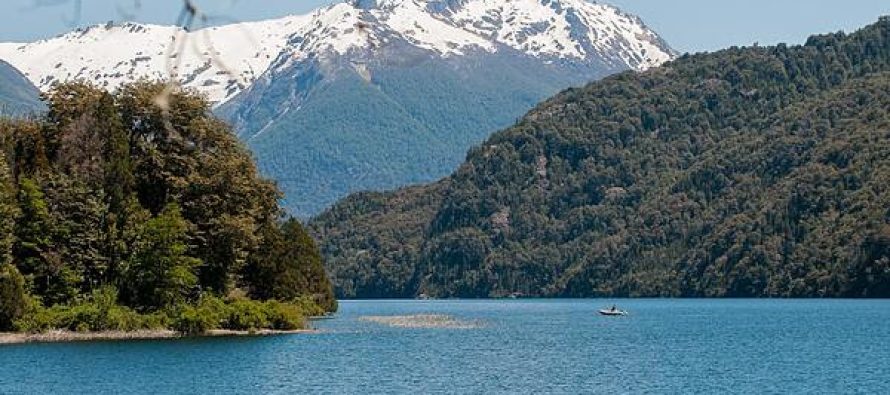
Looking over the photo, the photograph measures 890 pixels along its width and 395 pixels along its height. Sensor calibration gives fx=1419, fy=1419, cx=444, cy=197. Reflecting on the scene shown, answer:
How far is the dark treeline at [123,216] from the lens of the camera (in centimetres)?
9506

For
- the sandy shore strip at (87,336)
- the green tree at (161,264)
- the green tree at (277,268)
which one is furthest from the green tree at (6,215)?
the green tree at (277,268)

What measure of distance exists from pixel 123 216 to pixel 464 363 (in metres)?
30.1

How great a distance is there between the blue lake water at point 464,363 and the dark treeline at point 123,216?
16.3 ft

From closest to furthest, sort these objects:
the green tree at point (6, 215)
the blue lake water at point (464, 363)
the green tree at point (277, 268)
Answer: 1. the blue lake water at point (464, 363)
2. the green tree at point (6, 215)
3. the green tree at point (277, 268)

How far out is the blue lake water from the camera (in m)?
67.1

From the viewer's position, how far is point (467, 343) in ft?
339

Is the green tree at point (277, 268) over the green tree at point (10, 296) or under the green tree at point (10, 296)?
over

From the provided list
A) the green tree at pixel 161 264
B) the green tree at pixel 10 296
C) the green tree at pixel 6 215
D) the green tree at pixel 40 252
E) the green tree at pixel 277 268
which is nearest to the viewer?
the green tree at pixel 10 296

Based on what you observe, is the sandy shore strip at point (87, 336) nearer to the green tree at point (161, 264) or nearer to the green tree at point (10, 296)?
the green tree at point (10, 296)

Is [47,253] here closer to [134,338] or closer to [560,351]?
[134,338]

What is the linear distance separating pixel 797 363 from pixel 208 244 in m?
43.1

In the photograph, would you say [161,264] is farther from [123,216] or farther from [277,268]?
[277,268]

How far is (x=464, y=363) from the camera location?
81.5 metres

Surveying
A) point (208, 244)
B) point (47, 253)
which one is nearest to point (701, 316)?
point (208, 244)
